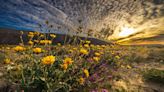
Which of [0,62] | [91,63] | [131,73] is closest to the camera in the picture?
[91,63]

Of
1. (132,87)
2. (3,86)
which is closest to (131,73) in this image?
(132,87)

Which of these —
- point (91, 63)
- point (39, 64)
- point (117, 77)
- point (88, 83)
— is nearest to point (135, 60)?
point (117, 77)

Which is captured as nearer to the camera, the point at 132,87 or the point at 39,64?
the point at 39,64

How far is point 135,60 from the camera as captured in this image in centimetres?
931

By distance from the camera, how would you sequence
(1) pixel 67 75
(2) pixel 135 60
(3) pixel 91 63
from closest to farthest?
(1) pixel 67 75, (3) pixel 91 63, (2) pixel 135 60

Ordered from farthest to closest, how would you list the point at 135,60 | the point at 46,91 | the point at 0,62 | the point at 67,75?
the point at 135,60, the point at 0,62, the point at 67,75, the point at 46,91

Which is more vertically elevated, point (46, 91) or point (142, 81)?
point (46, 91)

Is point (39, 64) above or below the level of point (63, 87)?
above

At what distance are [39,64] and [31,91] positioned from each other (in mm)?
648

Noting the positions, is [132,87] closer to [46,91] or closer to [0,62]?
[46,91]

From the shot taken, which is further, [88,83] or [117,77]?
[117,77]

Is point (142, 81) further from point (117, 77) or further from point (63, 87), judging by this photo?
point (63, 87)

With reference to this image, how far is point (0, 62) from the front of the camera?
5.44 m

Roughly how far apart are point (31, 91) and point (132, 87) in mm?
2532
